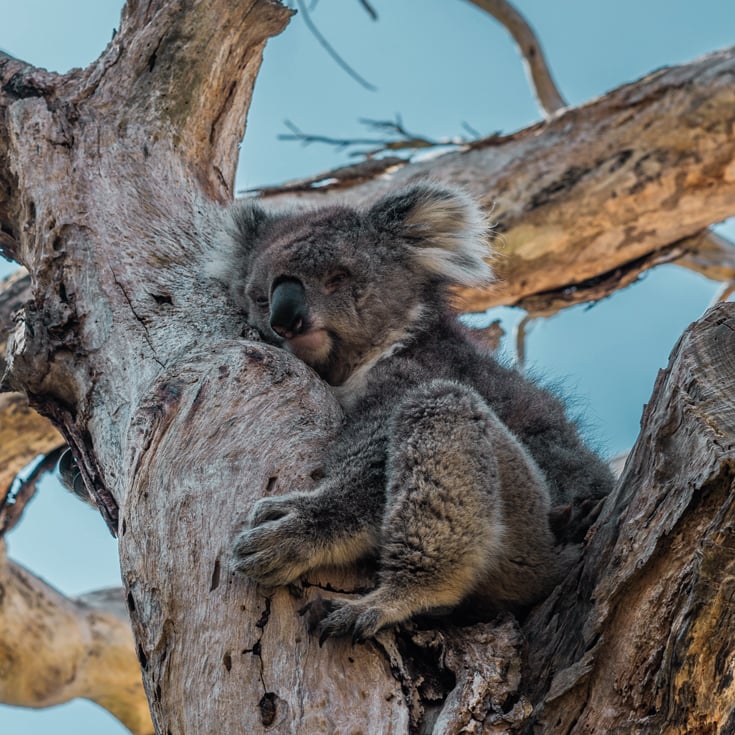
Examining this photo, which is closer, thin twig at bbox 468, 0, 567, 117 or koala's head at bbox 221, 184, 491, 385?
koala's head at bbox 221, 184, 491, 385

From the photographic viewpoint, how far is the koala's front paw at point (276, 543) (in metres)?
2.73

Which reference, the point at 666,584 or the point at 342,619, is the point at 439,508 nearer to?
the point at 342,619

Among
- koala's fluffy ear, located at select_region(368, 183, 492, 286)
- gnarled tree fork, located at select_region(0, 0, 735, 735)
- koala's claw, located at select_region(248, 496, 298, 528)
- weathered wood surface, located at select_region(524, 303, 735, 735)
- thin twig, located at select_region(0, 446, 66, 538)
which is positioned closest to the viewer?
weathered wood surface, located at select_region(524, 303, 735, 735)

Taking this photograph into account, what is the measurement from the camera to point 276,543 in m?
2.77

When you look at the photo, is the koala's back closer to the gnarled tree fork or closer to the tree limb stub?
the gnarled tree fork

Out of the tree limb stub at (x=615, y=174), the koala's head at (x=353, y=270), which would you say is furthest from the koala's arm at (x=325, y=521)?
the tree limb stub at (x=615, y=174)

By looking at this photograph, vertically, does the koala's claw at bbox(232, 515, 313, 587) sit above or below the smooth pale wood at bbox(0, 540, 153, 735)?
below

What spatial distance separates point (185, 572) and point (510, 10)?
7.76 metres

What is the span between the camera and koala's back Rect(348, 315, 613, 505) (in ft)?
11.7

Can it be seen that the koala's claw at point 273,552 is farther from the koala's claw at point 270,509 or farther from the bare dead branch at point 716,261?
the bare dead branch at point 716,261

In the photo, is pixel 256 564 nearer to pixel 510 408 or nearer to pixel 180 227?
pixel 510 408

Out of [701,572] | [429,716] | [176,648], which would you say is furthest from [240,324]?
[701,572]

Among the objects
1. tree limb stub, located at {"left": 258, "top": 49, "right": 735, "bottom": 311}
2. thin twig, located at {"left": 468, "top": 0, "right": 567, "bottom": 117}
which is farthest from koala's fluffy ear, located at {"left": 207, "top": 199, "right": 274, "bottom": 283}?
thin twig, located at {"left": 468, "top": 0, "right": 567, "bottom": 117}

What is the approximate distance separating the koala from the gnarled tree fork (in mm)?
127
